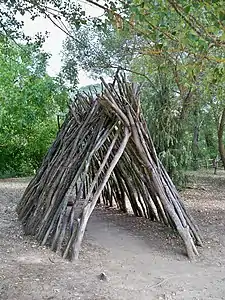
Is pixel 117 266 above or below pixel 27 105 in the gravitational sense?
below

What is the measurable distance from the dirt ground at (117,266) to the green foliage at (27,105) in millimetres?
4933

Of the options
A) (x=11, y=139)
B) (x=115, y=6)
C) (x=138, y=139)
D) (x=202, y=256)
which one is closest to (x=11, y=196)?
(x=11, y=139)

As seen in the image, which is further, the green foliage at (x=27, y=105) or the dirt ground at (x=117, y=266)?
the green foliage at (x=27, y=105)

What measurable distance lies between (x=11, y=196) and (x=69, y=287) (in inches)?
206

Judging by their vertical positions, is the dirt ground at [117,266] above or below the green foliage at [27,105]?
below

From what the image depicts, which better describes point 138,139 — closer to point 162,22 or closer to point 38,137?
point 162,22

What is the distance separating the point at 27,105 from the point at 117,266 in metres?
7.50

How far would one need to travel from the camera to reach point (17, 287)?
11.0ft

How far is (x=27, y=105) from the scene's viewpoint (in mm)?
10875

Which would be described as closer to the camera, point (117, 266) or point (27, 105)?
point (117, 266)

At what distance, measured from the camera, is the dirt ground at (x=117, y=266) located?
3345 millimetres

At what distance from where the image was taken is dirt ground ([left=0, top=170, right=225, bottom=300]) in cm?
334

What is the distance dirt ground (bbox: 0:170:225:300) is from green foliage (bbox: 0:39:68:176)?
4933 mm

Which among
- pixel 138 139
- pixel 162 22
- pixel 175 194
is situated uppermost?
pixel 162 22
